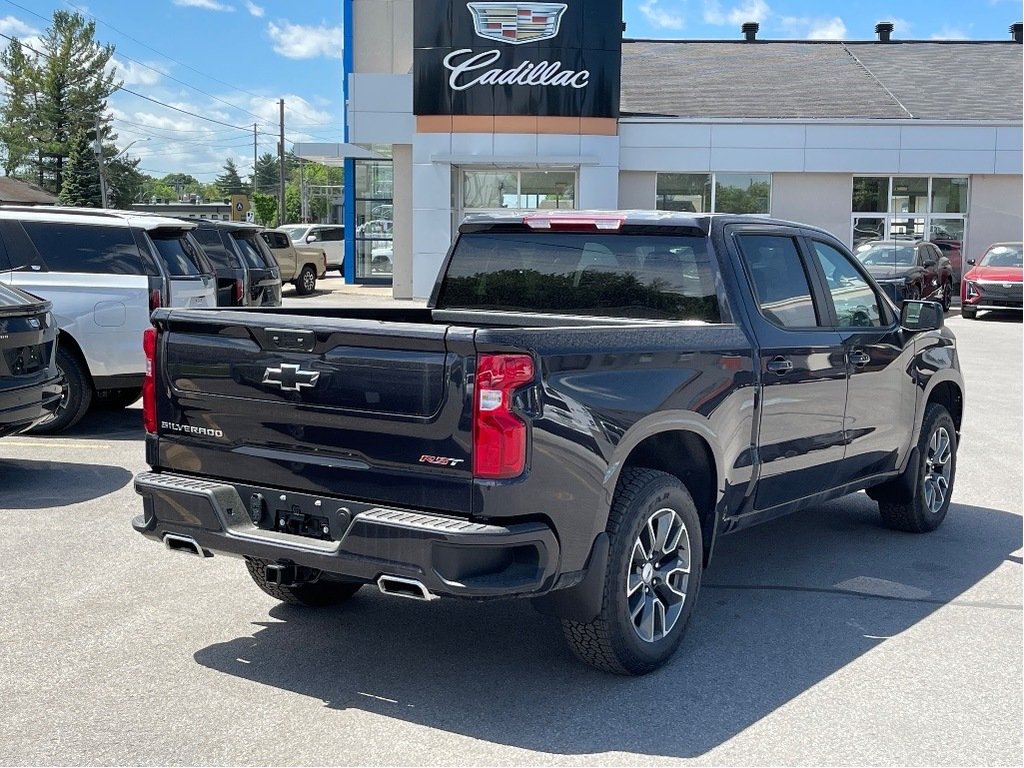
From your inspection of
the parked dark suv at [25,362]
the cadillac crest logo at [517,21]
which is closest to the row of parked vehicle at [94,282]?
the parked dark suv at [25,362]

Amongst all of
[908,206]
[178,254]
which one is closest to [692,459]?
[178,254]

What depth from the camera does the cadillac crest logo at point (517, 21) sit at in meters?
25.9

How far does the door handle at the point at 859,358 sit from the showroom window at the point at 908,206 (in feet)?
80.1

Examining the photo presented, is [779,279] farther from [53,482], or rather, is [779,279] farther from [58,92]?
[58,92]

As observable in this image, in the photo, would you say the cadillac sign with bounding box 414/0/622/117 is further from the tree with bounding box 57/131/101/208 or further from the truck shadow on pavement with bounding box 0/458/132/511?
the tree with bounding box 57/131/101/208

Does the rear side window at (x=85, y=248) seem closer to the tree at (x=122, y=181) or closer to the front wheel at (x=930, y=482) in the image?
the front wheel at (x=930, y=482)

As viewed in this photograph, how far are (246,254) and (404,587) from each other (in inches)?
480

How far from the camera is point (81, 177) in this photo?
77.9m

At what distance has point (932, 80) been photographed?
32.4 m

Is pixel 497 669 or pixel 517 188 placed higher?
pixel 517 188

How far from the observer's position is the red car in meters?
24.8

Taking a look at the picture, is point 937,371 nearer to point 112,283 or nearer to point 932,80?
point 112,283

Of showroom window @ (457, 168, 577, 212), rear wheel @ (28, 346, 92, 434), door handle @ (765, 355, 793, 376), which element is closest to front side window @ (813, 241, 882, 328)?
door handle @ (765, 355, 793, 376)

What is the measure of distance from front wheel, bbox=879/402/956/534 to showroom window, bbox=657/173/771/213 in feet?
72.3
